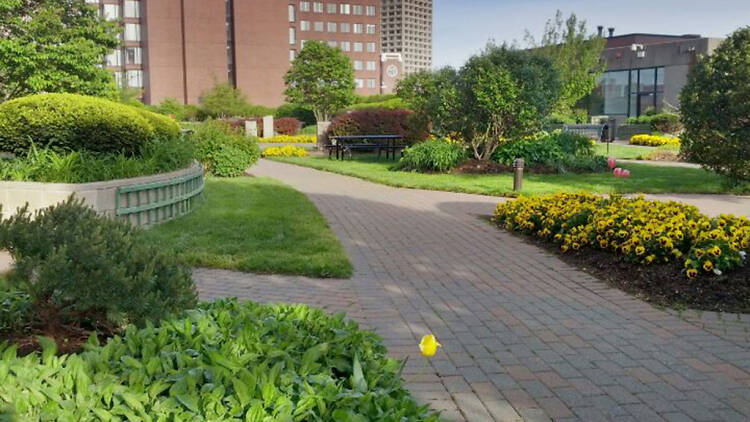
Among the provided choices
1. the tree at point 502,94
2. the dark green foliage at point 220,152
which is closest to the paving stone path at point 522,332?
the dark green foliage at point 220,152

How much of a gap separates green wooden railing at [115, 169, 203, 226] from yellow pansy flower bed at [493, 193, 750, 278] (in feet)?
15.6

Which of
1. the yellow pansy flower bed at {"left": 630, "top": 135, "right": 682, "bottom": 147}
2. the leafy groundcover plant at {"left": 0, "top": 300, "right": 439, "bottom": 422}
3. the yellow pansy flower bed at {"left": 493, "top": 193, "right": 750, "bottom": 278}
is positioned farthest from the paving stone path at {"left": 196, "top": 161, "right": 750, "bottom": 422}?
the yellow pansy flower bed at {"left": 630, "top": 135, "right": 682, "bottom": 147}

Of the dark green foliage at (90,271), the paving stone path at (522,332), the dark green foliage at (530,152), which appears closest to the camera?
the dark green foliage at (90,271)

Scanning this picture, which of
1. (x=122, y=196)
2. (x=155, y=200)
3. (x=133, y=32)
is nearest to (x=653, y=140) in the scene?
(x=155, y=200)

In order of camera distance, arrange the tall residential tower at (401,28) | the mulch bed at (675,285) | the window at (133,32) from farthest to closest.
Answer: the tall residential tower at (401,28) < the window at (133,32) < the mulch bed at (675,285)

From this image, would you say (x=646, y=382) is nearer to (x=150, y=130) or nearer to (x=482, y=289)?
(x=482, y=289)

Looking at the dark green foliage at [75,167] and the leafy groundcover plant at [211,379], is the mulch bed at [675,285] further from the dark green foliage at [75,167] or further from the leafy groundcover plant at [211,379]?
the dark green foliage at [75,167]

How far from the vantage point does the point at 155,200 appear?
30.7 feet

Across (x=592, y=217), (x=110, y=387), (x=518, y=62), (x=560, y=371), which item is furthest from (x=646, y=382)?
(x=518, y=62)

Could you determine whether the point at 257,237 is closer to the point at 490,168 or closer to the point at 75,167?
the point at 75,167

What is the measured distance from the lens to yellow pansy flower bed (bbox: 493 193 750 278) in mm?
6555

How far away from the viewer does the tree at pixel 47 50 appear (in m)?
19.7

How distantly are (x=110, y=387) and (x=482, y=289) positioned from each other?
4.46m

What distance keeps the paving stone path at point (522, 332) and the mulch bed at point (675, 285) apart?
0.60 ft
